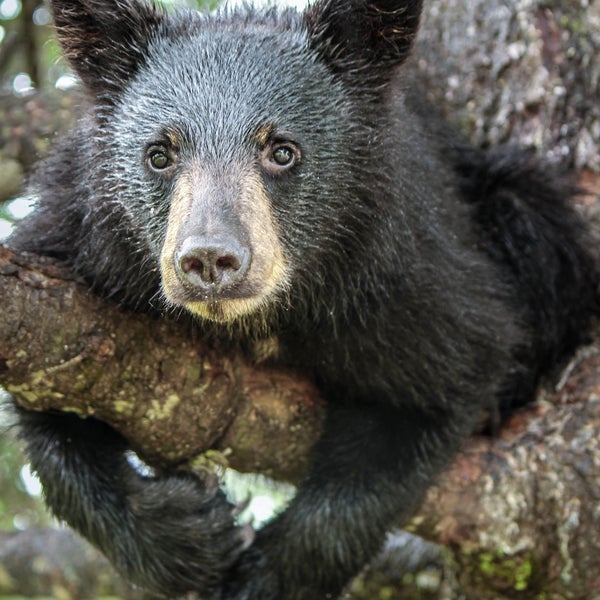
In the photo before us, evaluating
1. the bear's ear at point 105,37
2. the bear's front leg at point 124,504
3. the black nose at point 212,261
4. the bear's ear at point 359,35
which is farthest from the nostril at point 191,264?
the bear's front leg at point 124,504

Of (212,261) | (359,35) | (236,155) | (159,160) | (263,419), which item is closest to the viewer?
(212,261)

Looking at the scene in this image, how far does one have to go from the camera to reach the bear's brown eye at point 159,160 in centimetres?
352

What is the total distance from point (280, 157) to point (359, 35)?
64cm

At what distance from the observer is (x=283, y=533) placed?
13.6 feet

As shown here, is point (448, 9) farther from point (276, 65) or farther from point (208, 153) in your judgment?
point (208, 153)

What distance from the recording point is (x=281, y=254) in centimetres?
351

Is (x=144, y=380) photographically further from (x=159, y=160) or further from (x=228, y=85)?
(x=228, y=85)

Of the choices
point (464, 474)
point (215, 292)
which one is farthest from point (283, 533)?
point (215, 292)

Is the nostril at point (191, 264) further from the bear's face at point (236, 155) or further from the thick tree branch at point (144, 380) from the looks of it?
the thick tree branch at point (144, 380)

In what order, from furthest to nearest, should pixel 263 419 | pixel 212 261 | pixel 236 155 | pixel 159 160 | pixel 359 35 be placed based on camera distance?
pixel 263 419 → pixel 359 35 → pixel 159 160 → pixel 236 155 → pixel 212 261

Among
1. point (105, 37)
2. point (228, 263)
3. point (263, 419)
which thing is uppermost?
point (105, 37)

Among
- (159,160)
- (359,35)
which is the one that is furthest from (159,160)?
(359,35)

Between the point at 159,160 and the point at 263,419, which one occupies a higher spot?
the point at 159,160

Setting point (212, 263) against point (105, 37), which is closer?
point (212, 263)
